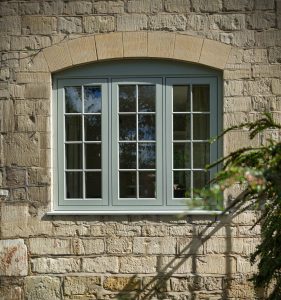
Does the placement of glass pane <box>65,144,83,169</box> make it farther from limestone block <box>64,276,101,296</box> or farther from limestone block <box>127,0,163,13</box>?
limestone block <box>127,0,163,13</box>

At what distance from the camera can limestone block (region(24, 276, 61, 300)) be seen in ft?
17.6

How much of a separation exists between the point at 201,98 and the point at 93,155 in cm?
134

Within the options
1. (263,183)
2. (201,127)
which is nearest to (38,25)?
(201,127)

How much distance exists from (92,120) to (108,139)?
0.29 m

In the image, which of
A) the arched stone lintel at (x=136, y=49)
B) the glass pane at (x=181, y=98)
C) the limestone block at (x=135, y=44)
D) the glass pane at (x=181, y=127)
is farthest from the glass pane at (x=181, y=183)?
the limestone block at (x=135, y=44)

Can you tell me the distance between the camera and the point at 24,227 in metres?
5.43

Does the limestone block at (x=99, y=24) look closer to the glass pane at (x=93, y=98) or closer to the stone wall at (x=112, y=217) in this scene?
the stone wall at (x=112, y=217)

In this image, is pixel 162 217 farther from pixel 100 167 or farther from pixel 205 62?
pixel 205 62

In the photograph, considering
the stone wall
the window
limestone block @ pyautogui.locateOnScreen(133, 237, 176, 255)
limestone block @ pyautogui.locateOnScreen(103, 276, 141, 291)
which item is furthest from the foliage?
limestone block @ pyautogui.locateOnScreen(103, 276, 141, 291)

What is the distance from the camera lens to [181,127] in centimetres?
548

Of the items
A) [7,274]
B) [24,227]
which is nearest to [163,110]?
[24,227]

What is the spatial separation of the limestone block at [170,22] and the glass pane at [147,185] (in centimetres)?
158

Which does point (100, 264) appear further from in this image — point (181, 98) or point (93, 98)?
point (181, 98)

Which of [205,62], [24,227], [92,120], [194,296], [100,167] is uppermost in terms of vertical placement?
[205,62]
